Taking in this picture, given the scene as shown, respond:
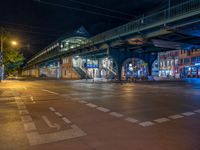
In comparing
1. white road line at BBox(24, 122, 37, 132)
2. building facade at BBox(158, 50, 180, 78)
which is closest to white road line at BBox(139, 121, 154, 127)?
white road line at BBox(24, 122, 37, 132)

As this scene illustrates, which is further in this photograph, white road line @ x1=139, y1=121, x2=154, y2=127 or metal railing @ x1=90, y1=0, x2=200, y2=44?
metal railing @ x1=90, y1=0, x2=200, y2=44

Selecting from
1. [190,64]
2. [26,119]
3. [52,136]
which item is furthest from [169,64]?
[52,136]

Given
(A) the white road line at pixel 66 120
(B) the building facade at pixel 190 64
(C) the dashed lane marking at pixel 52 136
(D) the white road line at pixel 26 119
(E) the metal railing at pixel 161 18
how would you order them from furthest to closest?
(B) the building facade at pixel 190 64, (E) the metal railing at pixel 161 18, (D) the white road line at pixel 26 119, (A) the white road line at pixel 66 120, (C) the dashed lane marking at pixel 52 136

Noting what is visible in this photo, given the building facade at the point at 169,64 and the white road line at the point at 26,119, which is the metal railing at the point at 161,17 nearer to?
the white road line at the point at 26,119

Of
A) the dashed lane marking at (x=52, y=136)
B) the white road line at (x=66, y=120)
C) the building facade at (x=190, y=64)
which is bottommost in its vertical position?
the dashed lane marking at (x=52, y=136)

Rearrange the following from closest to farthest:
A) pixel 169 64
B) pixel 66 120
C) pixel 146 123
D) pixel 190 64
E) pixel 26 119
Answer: pixel 146 123 < pixel 66 120 < pixel 26 119 < pixel 190 64 < pixel 169 64

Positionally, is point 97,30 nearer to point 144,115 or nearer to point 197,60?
point 197,60

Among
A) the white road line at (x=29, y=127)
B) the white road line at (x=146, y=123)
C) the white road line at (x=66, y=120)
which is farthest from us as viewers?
the white road line at (x=66, y=120)

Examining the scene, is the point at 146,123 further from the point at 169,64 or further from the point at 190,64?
the point at 169,64

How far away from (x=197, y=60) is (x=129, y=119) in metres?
70.0

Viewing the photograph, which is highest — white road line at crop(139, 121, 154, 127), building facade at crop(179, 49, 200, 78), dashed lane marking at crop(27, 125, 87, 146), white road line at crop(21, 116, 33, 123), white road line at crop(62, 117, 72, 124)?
building facade at crop(179, 49, 200, 78)

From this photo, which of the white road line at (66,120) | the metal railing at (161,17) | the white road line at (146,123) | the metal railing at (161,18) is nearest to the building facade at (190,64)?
the metal railing at (161,18)

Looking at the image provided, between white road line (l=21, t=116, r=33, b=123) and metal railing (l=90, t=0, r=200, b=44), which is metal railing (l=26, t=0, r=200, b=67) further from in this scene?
white road line (l=21, t=116, r=33, b=123)

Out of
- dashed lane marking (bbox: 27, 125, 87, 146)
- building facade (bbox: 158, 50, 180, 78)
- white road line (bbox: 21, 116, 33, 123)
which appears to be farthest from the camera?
building facade (bbox: 158, 50, 180, 78)
